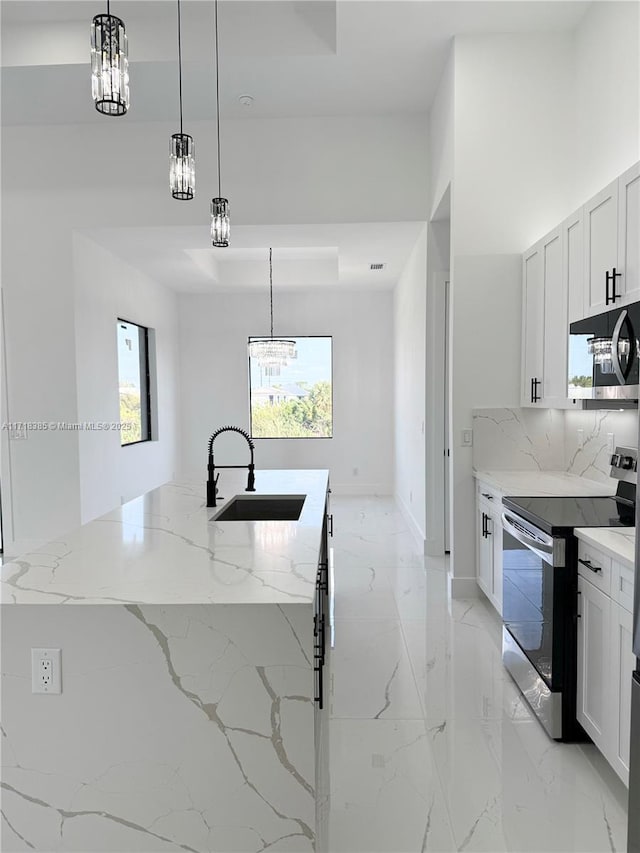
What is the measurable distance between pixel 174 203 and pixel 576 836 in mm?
4935

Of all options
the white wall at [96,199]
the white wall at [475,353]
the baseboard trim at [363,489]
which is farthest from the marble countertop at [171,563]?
the baseboard trim at [363,489]

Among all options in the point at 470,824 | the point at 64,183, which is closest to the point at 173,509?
the point at 470,824

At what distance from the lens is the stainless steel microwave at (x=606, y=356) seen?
240cm

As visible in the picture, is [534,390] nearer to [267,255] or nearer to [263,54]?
[263,54]

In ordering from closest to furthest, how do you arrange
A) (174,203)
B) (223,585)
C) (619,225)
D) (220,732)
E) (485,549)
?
A: (220,732) → (223,585) → (619,225) → (485,549) → (174,203)

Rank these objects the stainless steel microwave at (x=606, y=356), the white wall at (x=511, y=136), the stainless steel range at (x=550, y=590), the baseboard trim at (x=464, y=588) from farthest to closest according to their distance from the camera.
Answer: the baseboard trim at (x=464, y=588)
the white wall at (x=511, y=136)
the stainless steel microwave at (x=606, y=356)
the stainless steel range at (x=550, y=590)

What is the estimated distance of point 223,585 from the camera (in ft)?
4.94

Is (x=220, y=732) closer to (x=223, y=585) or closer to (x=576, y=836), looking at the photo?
(x=223, y=585)

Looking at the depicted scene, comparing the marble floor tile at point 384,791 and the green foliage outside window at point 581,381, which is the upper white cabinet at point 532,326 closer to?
the green foliage outside window at point 581,381

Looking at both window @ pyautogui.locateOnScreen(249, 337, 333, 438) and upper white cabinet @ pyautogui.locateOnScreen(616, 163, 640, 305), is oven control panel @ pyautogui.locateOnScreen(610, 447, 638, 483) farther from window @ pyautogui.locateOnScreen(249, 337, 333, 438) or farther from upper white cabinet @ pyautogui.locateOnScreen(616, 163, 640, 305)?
window @ pyautogui.locateOnScreen(249, 337, 333, 438)

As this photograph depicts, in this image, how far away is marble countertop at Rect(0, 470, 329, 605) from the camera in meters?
1.44

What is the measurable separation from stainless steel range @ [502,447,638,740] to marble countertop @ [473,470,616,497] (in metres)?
0.20

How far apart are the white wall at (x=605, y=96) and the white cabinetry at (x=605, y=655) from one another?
2.24m

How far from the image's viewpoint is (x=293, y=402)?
8.41 meters
